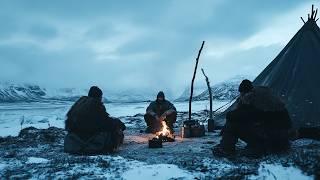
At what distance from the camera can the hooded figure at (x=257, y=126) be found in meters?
8.38

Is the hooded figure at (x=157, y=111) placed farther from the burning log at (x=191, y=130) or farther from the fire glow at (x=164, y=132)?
the burning log at (x=191, y=130)

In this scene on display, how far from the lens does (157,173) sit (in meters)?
6.95

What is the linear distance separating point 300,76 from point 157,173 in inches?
307

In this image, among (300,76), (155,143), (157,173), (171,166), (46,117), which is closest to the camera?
(157,173)

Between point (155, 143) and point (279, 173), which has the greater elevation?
point (155, 143)

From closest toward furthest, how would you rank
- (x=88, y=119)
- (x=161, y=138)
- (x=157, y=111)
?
1. (x=88, y=119)
2. (x=161, y=138)
3. (x=157, y=111)

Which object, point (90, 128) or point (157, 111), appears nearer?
point (90, 128)

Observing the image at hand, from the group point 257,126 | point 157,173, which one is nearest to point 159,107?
point 257,126

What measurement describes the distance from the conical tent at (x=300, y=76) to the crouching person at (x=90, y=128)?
5.00 metres

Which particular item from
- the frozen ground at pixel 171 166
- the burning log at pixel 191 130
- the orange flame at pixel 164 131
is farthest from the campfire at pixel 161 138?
the frozen ground at pixel 171 166

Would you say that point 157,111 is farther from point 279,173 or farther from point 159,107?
point 279,173

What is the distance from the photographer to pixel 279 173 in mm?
6754

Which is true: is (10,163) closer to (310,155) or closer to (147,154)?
(147,154)

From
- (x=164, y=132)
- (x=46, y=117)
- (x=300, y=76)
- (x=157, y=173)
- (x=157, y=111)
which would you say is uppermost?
(x=300, y=76)
